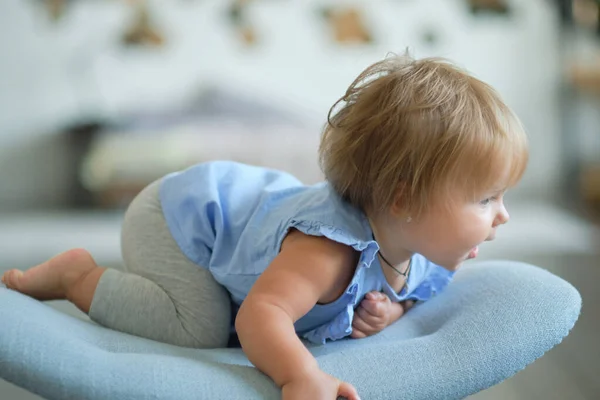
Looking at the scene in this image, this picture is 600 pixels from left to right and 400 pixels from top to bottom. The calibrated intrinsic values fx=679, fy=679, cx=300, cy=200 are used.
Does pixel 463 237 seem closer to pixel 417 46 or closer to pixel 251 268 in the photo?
pixel 251 268

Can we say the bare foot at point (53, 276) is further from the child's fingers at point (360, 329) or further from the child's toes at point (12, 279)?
the child's fingers at point (360, 329)

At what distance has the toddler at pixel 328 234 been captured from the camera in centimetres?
86

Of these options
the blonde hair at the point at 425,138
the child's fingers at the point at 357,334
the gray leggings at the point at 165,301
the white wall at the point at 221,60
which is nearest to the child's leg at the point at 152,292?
the gray leggings at the point at 165,301

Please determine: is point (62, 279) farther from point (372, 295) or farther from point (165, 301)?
point (372, 295)

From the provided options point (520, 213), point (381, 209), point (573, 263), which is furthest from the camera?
point (520, 213)

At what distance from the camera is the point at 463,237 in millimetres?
898

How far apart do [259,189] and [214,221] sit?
0.33 feet

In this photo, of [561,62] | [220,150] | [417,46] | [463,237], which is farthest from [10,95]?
[463,237]

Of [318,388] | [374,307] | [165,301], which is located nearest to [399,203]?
[374,307]

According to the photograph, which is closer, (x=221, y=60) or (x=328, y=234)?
(x=328, y=234)

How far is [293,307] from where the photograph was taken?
0.83 meters

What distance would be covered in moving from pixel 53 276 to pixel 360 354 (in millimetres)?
514

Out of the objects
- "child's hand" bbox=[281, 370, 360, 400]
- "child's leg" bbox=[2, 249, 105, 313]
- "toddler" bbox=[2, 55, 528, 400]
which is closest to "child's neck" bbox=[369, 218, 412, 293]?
"toddler" bbox=[2, 55, 528, 400]

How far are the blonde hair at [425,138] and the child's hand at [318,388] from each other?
0.86ft
